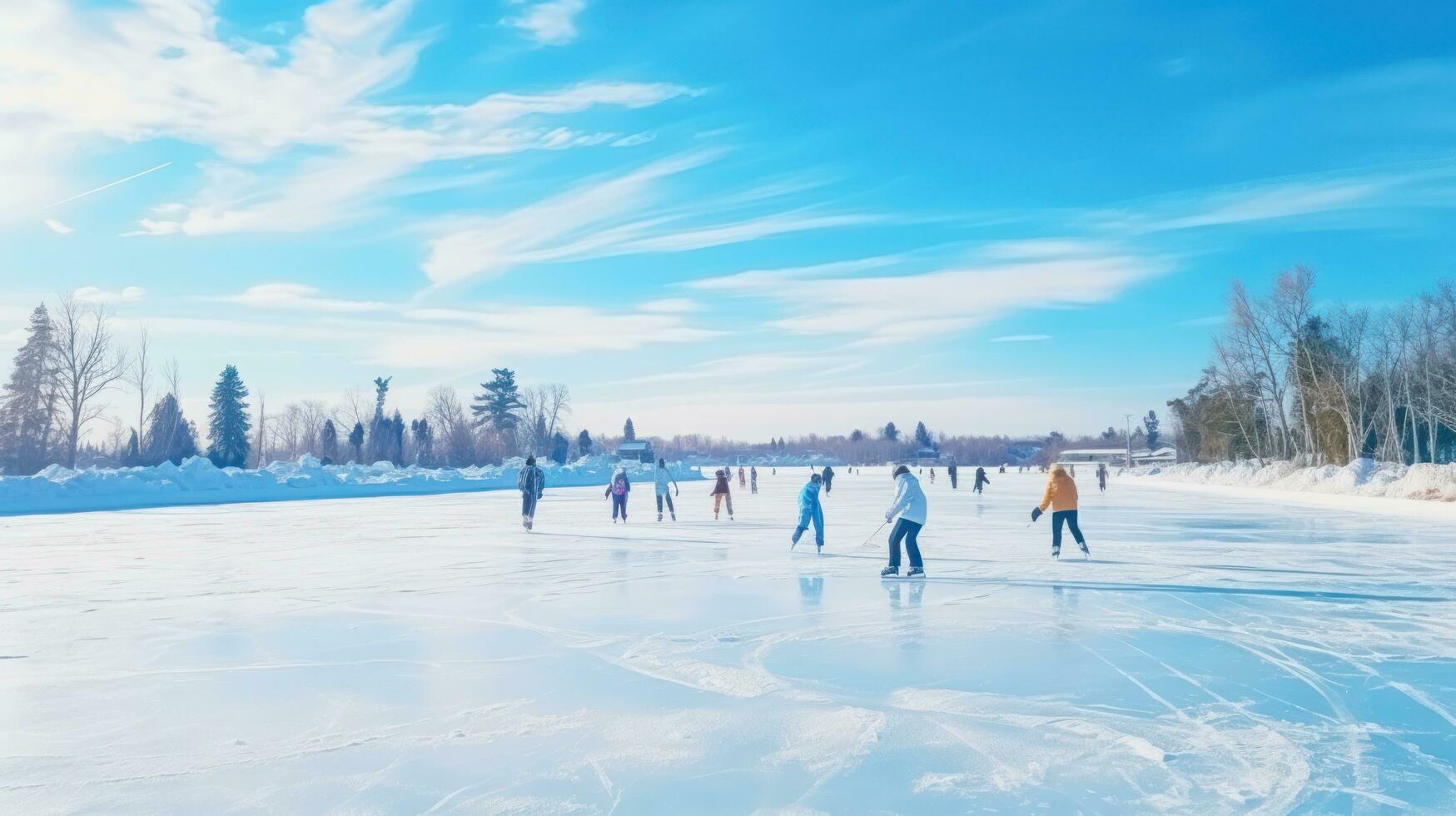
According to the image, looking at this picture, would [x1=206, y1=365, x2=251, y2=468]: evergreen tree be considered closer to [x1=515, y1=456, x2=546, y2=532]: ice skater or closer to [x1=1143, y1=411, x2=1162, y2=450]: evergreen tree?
[x1=515, y1=456, x2=546, y2=532]: ice skater

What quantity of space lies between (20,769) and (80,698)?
1251 millimetres

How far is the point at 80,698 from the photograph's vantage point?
477cm

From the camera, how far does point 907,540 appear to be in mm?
9352

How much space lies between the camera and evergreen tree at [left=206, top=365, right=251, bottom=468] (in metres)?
57.3

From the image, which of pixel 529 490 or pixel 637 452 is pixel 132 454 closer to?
pixel 529 490

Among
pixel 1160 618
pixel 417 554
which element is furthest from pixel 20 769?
pixel 417 554

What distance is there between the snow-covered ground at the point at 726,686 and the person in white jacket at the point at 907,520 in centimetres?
27

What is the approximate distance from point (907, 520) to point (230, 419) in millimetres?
58550

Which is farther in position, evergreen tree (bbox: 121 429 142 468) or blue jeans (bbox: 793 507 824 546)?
evergreen tree (bbox: 121 429 142 468)

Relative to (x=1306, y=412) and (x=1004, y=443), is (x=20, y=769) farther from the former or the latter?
(x=1004, y=443)

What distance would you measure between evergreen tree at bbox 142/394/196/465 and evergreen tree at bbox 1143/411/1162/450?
112635 mm

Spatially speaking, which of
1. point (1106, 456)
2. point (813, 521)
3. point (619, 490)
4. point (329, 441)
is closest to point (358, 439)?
point (329, 441)

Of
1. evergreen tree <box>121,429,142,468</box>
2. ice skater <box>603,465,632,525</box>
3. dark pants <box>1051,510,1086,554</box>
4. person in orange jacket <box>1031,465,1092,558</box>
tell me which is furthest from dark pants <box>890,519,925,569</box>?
evergreen tree <box>121,429,142,468</box>

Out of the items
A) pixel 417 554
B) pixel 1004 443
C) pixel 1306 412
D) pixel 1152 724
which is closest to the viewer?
pixel 1152 724
